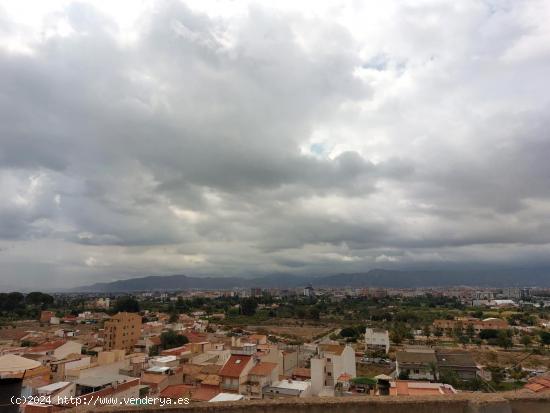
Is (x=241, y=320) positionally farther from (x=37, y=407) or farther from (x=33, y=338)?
(x=37, y=407)

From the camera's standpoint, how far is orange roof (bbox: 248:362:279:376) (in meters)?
20.5

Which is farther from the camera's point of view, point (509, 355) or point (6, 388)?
point (509, 355)

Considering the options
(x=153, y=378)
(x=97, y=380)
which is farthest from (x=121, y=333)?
(x=97, y=380)

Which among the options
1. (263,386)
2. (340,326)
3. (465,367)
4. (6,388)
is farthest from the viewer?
(340,326)

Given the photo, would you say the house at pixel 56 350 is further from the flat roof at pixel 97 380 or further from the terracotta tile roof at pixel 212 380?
the terracotta tile roof at pixel 212 380

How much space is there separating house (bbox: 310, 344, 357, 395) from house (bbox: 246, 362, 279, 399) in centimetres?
220

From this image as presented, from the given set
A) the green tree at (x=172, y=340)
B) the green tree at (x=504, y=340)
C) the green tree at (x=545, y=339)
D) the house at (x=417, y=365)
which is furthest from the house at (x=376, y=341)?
the green tree at (x=172, y=340)

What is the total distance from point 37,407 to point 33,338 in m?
33.1

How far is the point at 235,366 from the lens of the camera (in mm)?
20375

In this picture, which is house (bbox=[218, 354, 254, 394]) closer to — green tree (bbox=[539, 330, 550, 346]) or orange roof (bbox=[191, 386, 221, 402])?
orange roof (bbox=[191, 386, 221, 402])

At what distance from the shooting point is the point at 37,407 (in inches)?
502

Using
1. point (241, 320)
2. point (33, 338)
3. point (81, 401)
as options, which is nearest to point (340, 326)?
point (241, 320)

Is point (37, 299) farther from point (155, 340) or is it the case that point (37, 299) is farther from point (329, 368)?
point (329, 368)

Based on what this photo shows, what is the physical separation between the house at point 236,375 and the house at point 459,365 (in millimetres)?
15921
